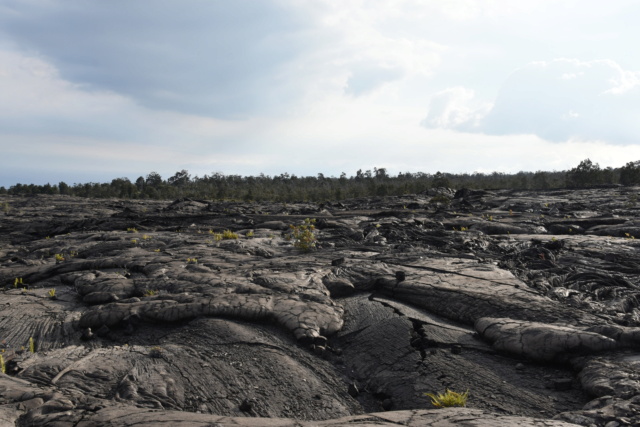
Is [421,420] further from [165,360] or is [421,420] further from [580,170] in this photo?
[580,170]

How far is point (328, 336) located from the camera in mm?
6297

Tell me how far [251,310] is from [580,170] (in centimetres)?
4499

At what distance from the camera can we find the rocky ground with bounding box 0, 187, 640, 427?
4168 mm

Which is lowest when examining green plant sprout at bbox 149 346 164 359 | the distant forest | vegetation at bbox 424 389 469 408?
vegetation at bbox 424 389 469 408

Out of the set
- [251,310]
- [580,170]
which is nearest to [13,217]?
[251,310]

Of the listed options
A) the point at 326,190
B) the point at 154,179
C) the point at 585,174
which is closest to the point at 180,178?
the point at 154,179

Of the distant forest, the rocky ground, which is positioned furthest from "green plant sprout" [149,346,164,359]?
the distant forest

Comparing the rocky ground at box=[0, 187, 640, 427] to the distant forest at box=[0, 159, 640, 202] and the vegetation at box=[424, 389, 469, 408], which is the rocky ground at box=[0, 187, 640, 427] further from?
the distant forest at box=[0, 159, 640, 202]

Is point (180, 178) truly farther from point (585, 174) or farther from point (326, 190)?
point (585, 174)

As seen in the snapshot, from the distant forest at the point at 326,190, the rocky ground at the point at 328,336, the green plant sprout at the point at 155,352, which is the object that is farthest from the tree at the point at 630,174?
the green plant sprout at the point at 155,352

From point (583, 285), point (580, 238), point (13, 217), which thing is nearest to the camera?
point (583, 285)

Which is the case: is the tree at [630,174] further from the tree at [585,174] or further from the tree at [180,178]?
the tree at [180,178]

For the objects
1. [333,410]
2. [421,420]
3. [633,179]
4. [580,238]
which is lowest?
[333,410]

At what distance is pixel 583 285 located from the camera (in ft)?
25.2
